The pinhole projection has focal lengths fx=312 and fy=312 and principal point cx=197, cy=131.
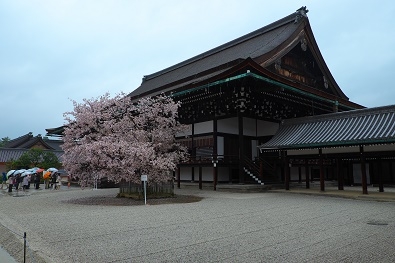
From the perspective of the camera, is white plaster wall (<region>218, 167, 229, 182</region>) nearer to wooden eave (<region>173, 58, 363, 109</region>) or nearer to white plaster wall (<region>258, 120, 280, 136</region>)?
white plaster wall (<region>258, 120, 280, 136</region>)

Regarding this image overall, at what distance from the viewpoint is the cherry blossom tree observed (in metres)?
14.3

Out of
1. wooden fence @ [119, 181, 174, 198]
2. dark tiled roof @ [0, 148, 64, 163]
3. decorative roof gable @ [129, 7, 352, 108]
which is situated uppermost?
decorative roof gable @ [129, 7, 352, 108]

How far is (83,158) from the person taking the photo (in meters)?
15.5

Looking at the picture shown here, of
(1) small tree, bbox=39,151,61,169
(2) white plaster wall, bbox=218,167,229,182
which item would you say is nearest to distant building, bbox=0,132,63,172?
(1) small tree, bbox=39,151,61,169

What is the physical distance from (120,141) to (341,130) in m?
11.6

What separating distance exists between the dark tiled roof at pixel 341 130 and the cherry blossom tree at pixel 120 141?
21.2 feet

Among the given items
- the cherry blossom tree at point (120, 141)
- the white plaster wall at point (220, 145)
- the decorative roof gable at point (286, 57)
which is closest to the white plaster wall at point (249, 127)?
the white plaster wall at point (220, 145)

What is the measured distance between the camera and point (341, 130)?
1683 cm

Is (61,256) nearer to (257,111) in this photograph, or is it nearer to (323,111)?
(257,111)

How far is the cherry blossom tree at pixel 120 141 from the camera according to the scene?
1433 cm

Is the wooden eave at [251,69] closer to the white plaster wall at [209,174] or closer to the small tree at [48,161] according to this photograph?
the white plaster wall at [209,174]

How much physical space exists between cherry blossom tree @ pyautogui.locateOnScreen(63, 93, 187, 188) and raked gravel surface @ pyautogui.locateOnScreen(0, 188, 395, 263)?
350 centimetres

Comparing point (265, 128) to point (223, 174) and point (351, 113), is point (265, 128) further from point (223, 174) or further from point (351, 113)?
point (351, 113)

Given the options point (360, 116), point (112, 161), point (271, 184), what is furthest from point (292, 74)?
point (112, 161)
